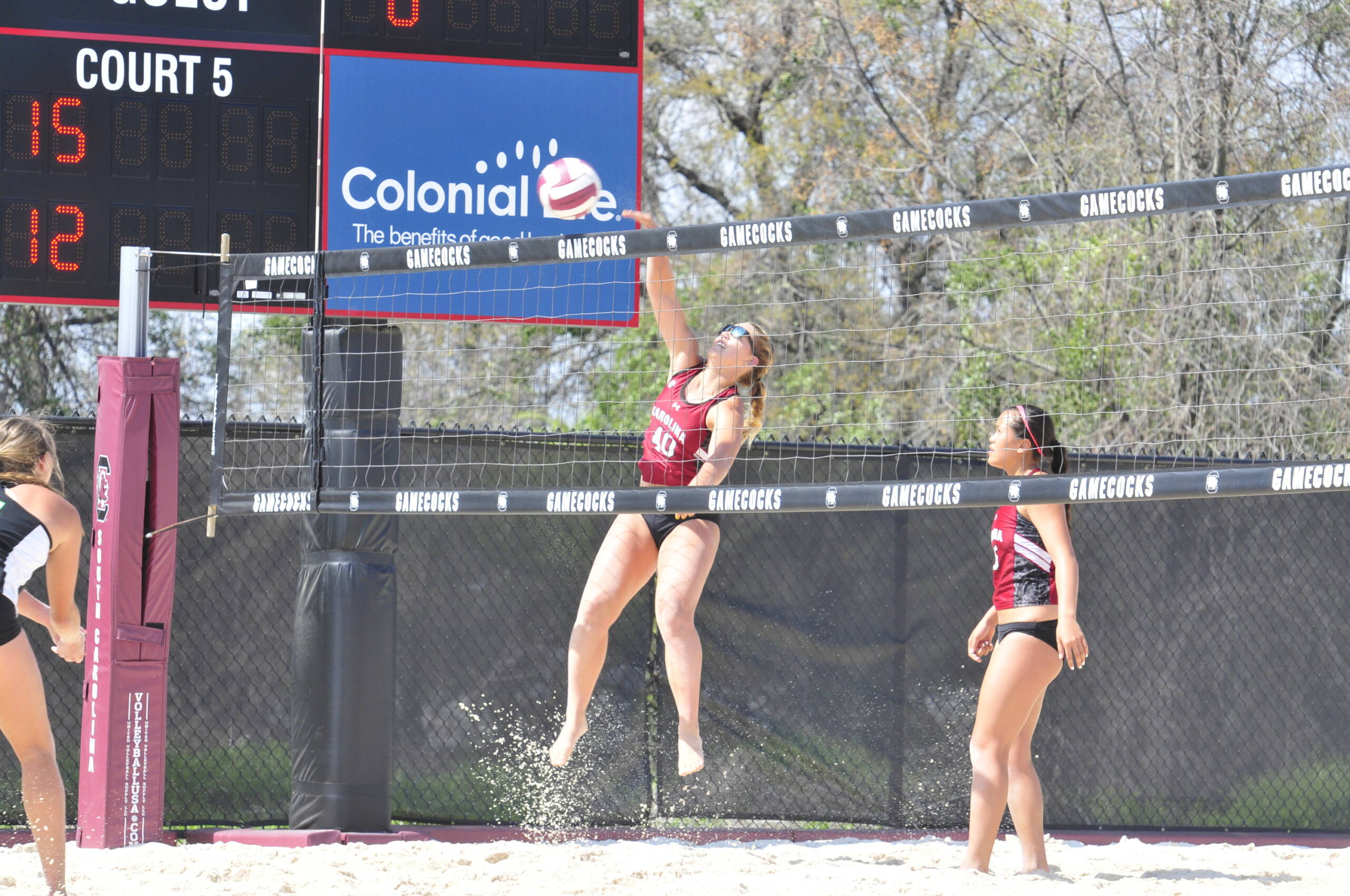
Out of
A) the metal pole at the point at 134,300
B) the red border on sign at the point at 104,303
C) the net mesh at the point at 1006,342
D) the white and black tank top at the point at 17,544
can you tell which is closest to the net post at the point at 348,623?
the red border on sign at the point at 104,303

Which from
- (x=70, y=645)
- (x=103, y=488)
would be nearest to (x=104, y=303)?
(x=103, y=488)

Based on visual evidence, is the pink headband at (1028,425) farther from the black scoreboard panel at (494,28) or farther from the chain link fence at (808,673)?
the black scoreboard panel at (494,28)

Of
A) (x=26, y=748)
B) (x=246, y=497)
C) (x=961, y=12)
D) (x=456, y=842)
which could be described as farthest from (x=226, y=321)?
(x=961, y=12)

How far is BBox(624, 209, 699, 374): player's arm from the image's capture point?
17.7 feet

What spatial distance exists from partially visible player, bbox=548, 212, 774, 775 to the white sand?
0.62m

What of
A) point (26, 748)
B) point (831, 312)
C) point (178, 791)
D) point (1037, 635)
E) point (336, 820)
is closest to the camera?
point (26, 748)

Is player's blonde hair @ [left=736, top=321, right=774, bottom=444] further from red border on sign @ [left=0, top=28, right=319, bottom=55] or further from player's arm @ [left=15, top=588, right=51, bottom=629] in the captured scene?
red border on sign @ [left=0, top=28, right=319, bottom=55]

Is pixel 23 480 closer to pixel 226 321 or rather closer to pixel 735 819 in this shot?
pixel 226 321

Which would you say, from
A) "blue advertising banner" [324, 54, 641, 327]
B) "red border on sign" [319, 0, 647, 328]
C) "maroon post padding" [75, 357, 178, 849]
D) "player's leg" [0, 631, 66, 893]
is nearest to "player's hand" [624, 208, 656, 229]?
"red border on sign" [319, 0, 647, 328]

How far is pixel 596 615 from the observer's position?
17.6 feet

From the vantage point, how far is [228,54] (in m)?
6.85

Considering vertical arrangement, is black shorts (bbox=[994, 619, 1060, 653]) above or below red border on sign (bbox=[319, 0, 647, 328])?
below

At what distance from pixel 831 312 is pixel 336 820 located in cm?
960

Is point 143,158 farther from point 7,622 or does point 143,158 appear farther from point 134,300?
point 7,622
